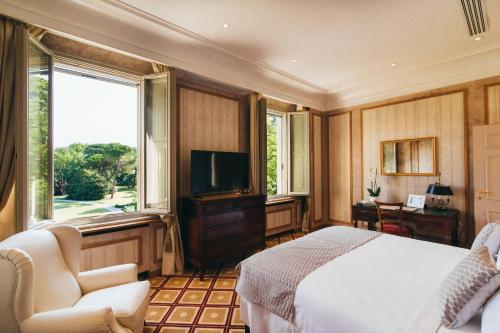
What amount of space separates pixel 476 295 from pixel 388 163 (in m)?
3.57

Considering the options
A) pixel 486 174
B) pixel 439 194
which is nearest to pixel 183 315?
pixel 439 194

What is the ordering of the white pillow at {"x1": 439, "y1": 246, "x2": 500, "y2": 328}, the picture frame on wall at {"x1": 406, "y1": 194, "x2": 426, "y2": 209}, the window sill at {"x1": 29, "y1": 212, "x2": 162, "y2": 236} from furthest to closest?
the picture frame on wall at {"x1": 406, "y1": 194, "x2": 426, "y2": 209}, the window sill at {"x1": 29, "y1": 212, "x2": 162, "y2": 236}, the white pillow at {"x1": 439, "y1": 246, "x2": 500, "y2": 328}

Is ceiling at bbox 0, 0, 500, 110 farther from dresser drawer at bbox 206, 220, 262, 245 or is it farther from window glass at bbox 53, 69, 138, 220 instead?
dresser drawer at bbox 206, 220, 262, 245

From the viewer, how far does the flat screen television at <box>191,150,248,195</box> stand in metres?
3.18

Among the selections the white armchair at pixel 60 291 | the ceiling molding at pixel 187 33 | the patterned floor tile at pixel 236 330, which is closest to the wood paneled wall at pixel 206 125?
the ceiling molding at pixel 187 33

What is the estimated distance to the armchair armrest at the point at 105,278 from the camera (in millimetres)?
1769

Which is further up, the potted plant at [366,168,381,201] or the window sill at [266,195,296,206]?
the potted plant at [366,168,381,201]

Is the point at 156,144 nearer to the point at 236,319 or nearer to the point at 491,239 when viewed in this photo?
the point at 236,319

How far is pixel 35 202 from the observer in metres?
2.21

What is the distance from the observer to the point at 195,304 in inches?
93.4

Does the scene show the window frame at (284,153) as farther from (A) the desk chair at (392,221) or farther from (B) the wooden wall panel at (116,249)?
(B) the wooden wall panel at (116,249)

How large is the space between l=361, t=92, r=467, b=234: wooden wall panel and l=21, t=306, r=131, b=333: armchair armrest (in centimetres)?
444

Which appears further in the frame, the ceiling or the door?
the door

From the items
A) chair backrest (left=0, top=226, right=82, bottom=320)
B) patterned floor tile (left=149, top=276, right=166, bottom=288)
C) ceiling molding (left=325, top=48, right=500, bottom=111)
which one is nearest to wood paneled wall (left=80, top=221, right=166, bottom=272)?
patterned floor tile (left=149, top=276, right=166, bottom=288)
